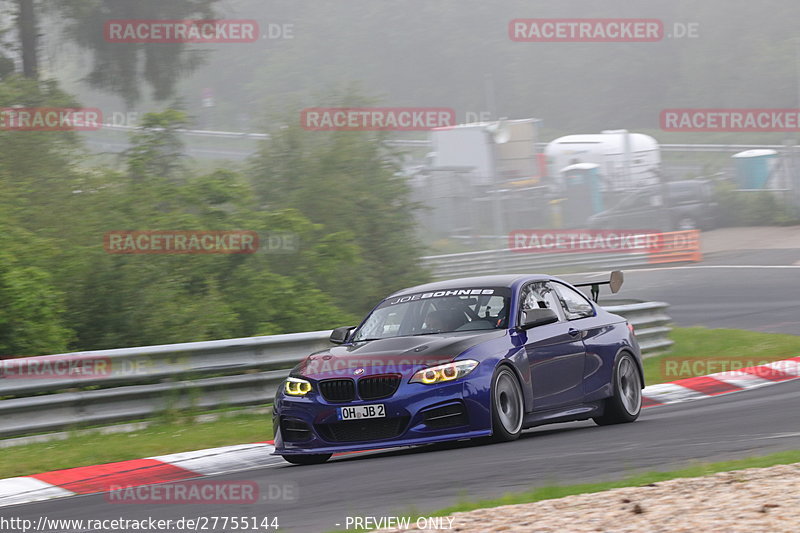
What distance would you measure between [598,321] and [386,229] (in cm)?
1019

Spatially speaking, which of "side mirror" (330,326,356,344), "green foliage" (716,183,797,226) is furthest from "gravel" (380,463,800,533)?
"green foliage" (716,183,797,226)

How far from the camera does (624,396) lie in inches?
427

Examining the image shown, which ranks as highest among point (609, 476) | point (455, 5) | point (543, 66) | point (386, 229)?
point (455, 5)

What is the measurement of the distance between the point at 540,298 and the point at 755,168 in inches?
1387

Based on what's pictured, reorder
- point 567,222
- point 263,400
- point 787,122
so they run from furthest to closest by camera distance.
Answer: point 787,122, point 567,222, point 263,400

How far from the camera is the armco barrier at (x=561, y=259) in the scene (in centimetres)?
3375

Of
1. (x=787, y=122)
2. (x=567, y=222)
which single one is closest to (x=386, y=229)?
(x=567, y=222)

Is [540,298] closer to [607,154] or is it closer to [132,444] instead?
[132,444]

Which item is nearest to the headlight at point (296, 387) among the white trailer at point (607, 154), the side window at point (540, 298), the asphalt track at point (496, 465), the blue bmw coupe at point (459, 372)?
the blue bmw coupe at point (459, 372)

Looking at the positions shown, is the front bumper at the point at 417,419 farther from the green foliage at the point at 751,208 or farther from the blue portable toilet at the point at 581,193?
the green foliage at the point at 751,208

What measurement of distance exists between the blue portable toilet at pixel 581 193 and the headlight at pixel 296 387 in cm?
2975

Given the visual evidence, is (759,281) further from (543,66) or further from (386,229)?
(543,66)

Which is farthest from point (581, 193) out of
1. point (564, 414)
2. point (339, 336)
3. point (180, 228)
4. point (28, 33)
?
point (339, 336)

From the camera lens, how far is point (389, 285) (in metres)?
20.7
